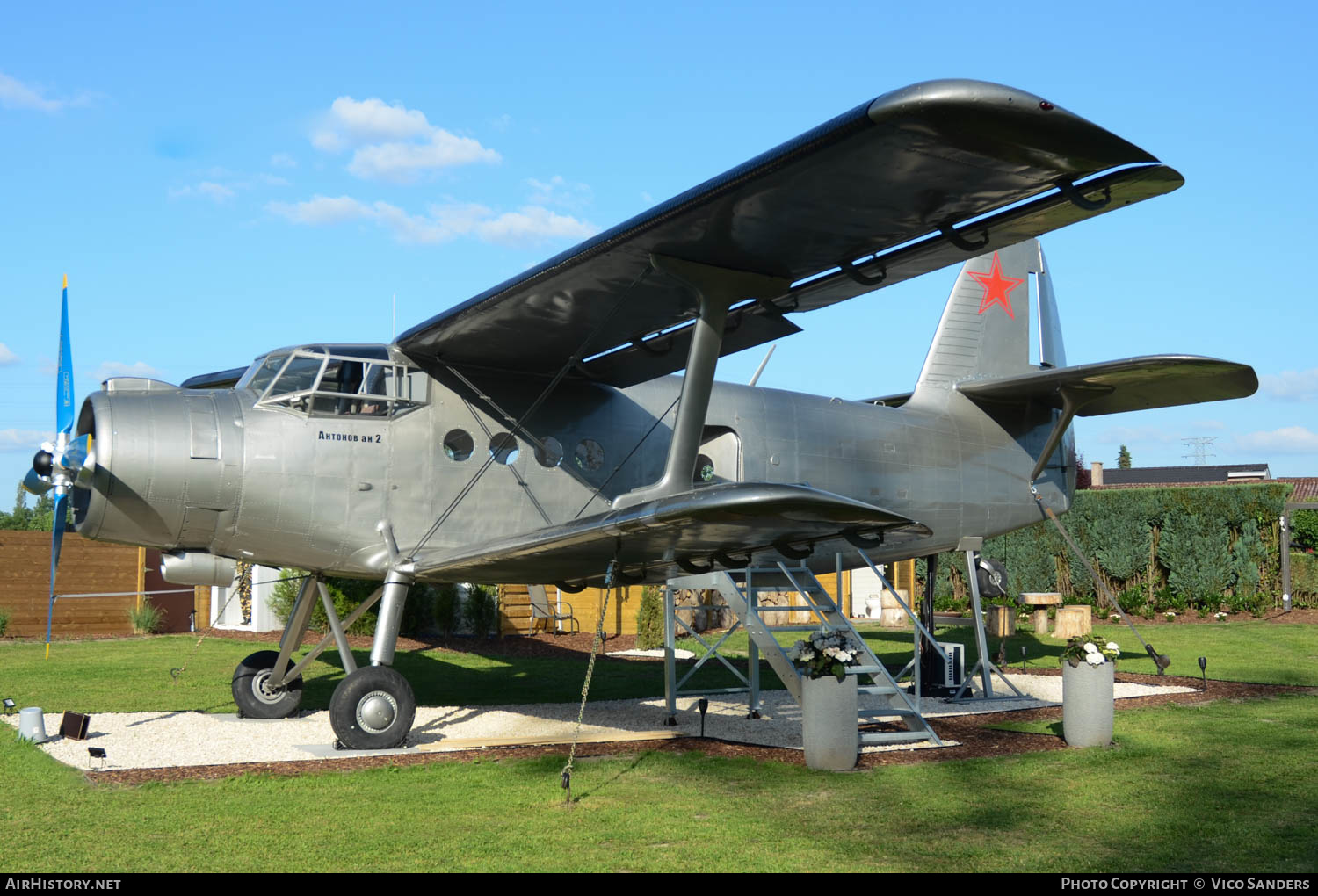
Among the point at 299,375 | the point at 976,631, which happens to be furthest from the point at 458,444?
the point at 976,631

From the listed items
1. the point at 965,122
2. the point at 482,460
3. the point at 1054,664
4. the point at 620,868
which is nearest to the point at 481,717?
the point at 482,460

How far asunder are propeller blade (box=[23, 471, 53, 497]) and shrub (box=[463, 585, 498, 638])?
12.7m

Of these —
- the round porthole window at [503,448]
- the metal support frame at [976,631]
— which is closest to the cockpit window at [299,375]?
the round porthole window at [503,448]

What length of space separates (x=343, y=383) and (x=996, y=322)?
9.36 m

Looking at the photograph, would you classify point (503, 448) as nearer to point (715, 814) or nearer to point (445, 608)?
point (715, 814)

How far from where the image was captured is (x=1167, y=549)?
1024 inches

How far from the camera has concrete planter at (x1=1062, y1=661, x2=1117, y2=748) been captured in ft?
31.7

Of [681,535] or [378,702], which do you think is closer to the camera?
[681,535]

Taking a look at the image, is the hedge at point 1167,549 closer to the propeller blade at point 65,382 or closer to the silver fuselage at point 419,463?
the silver fuselage at point 419,463

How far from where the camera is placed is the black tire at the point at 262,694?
11.7 metres

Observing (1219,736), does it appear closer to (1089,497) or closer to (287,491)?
(287,491)

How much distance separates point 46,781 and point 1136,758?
8730 mm
